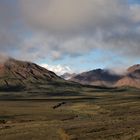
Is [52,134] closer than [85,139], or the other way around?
[85,139]

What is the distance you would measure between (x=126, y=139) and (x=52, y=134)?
42.1 ft

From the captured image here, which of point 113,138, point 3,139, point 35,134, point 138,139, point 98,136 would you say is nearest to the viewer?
point 138,139

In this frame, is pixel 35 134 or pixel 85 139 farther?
pixel 35 134

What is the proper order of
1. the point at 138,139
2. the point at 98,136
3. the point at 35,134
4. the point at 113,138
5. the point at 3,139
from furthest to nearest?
the point at 35,134 → the point at 3,139 → the point at 98,136 → the point at 113,138 → the point at 138,139

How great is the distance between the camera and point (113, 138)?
3988 centimetres

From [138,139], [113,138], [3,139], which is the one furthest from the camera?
[3,139]

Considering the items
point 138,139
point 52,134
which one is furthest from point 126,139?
point 52,134

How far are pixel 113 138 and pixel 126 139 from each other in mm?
1993

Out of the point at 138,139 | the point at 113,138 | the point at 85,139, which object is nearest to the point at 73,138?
the point at 85,139

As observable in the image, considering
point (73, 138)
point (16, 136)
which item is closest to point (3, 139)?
point (16, 136)

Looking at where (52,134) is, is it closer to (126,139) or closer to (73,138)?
(73,138)

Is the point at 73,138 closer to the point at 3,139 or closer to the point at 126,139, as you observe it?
the point at 126,139

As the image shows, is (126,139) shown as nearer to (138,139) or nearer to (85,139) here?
(138,139)

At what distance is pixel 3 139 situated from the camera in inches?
1813
